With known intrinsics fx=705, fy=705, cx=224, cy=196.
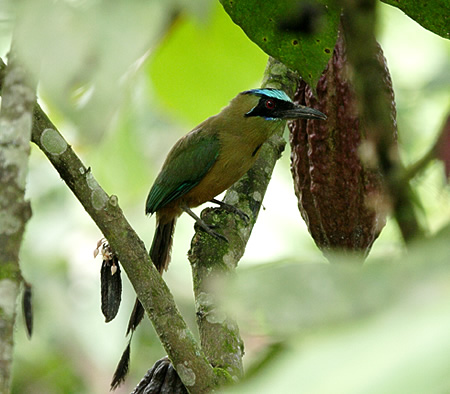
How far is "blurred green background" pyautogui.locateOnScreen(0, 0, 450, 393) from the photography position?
1.17 feet

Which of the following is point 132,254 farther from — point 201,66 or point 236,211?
point 236,211

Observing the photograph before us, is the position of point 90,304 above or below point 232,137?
above

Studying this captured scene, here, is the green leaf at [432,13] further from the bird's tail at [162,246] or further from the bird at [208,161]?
the bird's tail at [162,246]

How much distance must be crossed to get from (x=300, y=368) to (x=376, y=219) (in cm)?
204

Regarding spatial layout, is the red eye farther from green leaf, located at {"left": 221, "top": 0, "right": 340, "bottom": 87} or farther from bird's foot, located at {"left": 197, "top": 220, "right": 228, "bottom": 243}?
green leaf, located at {"left": 221, "top": 0, "right": 340, "bottom": 87}

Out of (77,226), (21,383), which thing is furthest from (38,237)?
(21,383)

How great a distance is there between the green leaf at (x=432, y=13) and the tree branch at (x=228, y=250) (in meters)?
0.73

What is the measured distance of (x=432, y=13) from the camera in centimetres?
121

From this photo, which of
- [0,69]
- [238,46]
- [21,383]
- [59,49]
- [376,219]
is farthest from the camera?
[21,383]

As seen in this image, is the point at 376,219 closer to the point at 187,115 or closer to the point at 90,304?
the point at 187,115

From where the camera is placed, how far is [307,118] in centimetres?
278

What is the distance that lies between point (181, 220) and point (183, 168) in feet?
5.95

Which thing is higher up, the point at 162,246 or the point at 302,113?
the point at 162,246

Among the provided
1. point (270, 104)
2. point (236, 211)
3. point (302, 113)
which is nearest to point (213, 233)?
point (236, 211)
